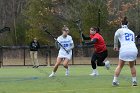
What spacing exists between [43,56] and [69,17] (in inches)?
434

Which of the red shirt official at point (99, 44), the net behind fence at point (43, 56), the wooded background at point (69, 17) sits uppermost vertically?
the wooded background at point (69, 17)

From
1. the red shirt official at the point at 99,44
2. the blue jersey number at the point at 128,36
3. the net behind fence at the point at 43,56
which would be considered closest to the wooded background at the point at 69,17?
the net behind fence at the point at 43,56

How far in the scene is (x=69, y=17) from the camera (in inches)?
1946

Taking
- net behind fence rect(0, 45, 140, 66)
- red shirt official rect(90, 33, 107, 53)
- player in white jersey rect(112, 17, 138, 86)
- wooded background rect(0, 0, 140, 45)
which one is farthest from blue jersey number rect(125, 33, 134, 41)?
wooded background rect(0, 0, 140, 45)

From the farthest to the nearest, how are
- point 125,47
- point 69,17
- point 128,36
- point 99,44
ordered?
point 69,17, point 99,44, point 128,36, point 125,47

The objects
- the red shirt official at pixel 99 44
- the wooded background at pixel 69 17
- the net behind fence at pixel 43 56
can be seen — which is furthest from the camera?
the wooded background at pixel 69 17

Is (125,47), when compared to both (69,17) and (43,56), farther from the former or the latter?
(69,17)

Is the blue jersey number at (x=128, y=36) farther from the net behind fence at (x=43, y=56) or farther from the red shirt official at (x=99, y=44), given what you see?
the net behind fence at (x=43, y=56)

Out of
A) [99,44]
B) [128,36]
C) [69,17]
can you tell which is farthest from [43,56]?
[128,36]

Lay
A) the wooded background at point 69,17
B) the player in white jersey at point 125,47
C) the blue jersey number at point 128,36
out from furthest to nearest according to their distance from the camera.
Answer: the wooded background at point 69,17, the blue jersey number at point 128,36, the player in white jersey at point 125,47

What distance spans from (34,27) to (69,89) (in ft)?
112

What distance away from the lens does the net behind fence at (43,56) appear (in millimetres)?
38438

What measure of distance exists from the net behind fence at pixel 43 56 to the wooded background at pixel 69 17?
2721 millimetres

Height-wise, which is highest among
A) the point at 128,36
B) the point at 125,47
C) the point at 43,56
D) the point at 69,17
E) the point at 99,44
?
the point at 69,17
